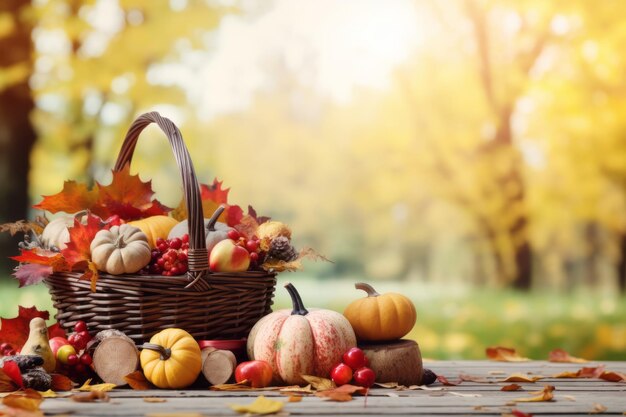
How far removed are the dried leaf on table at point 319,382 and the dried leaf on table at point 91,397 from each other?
549 mm

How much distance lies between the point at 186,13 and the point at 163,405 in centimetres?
406

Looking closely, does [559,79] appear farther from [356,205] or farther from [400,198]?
[356,205]

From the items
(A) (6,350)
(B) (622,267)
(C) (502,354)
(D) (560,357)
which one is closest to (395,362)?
(C) (502,354)

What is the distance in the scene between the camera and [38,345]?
A: 6.96ft

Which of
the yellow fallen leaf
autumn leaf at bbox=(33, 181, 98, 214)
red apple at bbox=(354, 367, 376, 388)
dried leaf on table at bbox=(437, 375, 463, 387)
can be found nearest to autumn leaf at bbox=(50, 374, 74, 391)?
the yellow fallen leaf

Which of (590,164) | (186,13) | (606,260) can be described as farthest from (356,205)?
(606,260)

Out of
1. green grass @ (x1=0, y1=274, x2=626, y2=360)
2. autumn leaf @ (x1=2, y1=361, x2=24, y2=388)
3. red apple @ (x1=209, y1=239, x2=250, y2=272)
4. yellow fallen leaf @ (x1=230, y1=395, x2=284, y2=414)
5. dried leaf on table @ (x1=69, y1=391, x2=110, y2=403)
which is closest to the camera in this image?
yellow fallen leaf @ (x1=230, y1=395, x2=284, y2=414)

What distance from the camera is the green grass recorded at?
532 centimetres

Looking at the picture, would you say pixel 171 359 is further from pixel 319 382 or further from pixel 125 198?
pixel 125 198

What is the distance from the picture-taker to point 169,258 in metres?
2.19

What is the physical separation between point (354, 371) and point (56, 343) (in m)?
0.90

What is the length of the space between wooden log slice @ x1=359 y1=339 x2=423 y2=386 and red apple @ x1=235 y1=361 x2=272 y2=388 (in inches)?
11.9

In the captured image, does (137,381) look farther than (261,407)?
Yes

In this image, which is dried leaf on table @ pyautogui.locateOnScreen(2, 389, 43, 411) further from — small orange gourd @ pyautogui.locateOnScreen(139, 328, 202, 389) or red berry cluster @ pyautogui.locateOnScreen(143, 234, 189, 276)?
red berry cluster @ pyautogui.locateOnScreen(143, 234, 189, 276)
